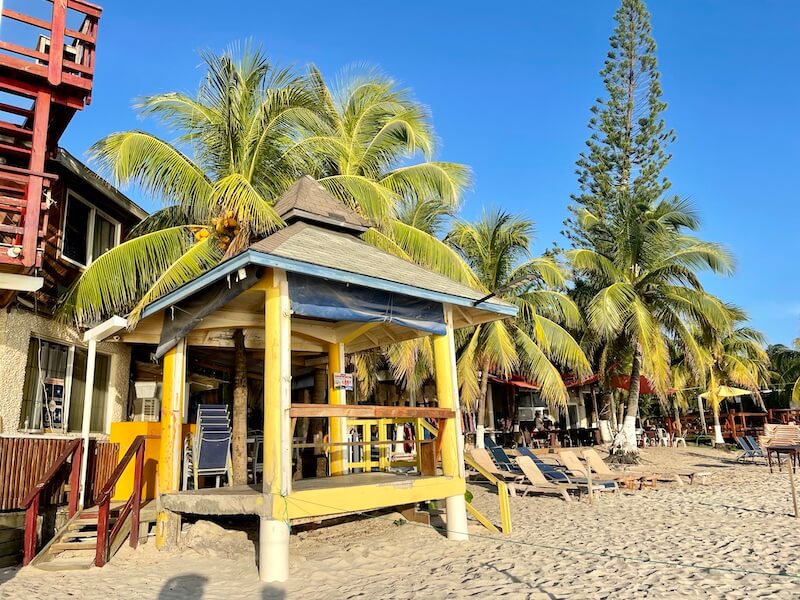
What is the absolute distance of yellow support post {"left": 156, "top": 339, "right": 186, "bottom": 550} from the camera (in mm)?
8242

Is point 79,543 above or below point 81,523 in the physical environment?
below

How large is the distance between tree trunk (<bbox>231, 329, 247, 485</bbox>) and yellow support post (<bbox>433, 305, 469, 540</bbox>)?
10.9 ft

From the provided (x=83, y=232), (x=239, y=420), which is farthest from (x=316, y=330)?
(x=83, y=232)

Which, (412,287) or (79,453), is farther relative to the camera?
(79,453)

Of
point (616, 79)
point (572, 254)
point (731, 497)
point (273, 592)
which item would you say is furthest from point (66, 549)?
point (616, 79)

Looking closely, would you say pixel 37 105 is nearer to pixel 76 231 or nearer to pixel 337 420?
pixel 76 231

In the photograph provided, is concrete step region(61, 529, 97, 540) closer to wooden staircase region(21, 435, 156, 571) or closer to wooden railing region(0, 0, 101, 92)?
wooden staircase region(21, 435, 156, 571)

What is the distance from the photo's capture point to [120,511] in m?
8.32

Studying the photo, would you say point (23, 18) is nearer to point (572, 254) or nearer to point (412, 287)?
point (412, 287)

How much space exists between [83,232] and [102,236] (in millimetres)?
603

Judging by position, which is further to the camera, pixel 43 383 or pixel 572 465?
pixel 572 465

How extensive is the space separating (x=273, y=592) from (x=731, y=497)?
9.33 meters

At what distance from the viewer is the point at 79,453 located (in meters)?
8.27

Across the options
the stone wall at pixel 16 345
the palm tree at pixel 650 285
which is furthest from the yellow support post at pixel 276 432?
the palm tree at pixel 650 285
